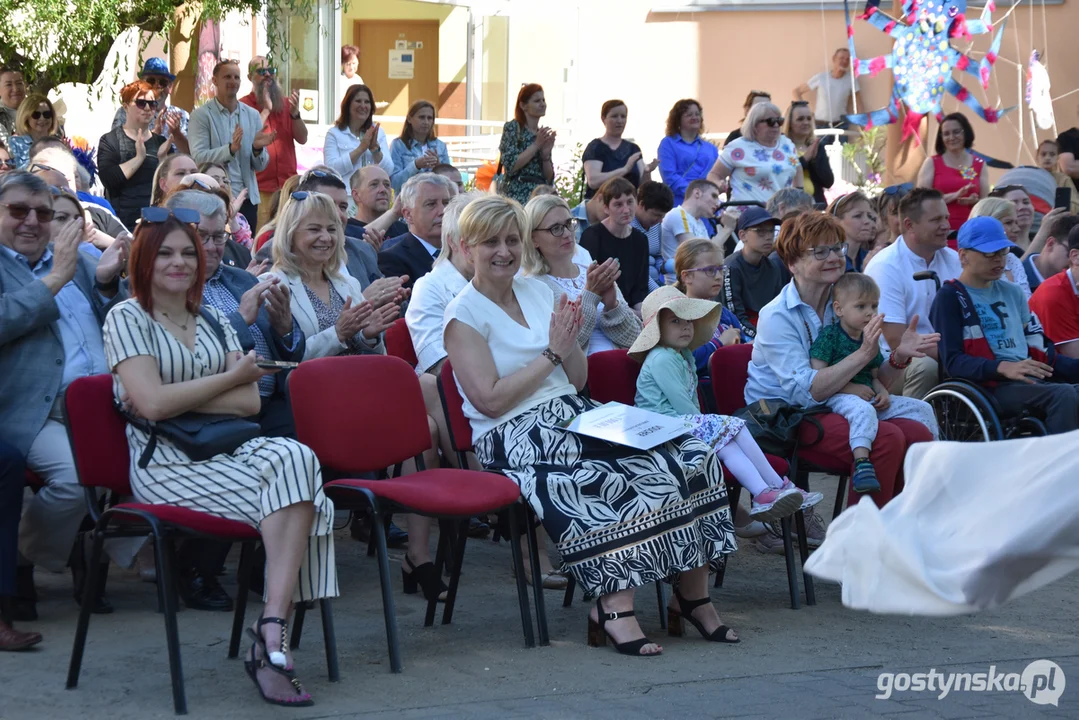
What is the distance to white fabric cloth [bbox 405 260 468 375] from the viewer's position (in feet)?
18.5

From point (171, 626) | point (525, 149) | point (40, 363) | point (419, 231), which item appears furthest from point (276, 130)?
point (171, 626)

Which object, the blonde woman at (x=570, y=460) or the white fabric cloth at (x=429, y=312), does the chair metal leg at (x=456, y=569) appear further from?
the white fabric cloth at (x=429, y=312)

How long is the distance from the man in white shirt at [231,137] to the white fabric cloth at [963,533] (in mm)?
6873

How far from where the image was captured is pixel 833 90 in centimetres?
1803

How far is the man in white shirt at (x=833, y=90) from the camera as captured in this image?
1781 centimetres

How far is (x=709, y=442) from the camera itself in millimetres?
5023

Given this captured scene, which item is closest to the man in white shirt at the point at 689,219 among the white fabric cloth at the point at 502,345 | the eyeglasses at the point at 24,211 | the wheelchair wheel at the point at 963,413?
the wheelchair wheel at the point at 963,413

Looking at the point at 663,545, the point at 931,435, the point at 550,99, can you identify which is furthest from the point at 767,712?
the point at 550,99

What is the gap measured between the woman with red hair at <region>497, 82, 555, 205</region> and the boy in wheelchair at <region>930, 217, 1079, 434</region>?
4.07m

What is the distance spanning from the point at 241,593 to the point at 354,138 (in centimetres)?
601

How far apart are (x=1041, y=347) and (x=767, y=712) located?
135 inches

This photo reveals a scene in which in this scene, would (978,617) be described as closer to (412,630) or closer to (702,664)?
(702,664)

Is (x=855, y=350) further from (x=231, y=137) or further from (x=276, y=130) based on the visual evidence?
(x=276, y=130)

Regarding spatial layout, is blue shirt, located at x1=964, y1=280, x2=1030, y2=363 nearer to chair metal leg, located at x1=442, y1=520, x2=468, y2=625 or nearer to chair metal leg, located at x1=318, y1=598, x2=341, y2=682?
chair metal leg, located at x1=442, y1=520, x2=468, y2=625
